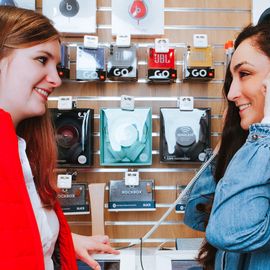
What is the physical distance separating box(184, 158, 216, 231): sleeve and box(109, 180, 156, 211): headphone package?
1.55ft

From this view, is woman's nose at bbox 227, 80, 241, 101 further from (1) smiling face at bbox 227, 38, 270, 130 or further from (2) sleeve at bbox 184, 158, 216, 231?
(2) sleeve at bbox 184, 158, 216, 231

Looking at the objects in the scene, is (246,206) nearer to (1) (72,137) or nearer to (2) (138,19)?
(1) (72,137)

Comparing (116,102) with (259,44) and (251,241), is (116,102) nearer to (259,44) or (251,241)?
(259,44)

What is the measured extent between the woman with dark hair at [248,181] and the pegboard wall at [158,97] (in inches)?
30.0

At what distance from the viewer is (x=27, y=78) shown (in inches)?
40.4

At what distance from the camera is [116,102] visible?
2006mm

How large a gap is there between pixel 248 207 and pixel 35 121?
81cm

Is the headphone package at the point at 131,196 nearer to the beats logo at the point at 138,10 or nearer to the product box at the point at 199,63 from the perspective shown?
the product box at the point at 199,63

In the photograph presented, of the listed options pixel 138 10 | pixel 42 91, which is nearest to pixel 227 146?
pixel 42 91

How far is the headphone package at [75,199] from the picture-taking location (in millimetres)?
1852

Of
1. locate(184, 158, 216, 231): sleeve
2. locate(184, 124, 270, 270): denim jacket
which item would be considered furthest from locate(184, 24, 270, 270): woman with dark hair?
locate(184, 158, 216, 231): sleeve

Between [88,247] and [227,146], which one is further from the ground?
[227,146]

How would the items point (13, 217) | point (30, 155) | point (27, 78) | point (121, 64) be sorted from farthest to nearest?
point (121, 64) → point (30, 155) → point (27, 78) → point (13, 217)

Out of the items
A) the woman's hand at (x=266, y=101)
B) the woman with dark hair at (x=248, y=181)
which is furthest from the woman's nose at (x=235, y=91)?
the woman's hand at (x=266, y=101)
